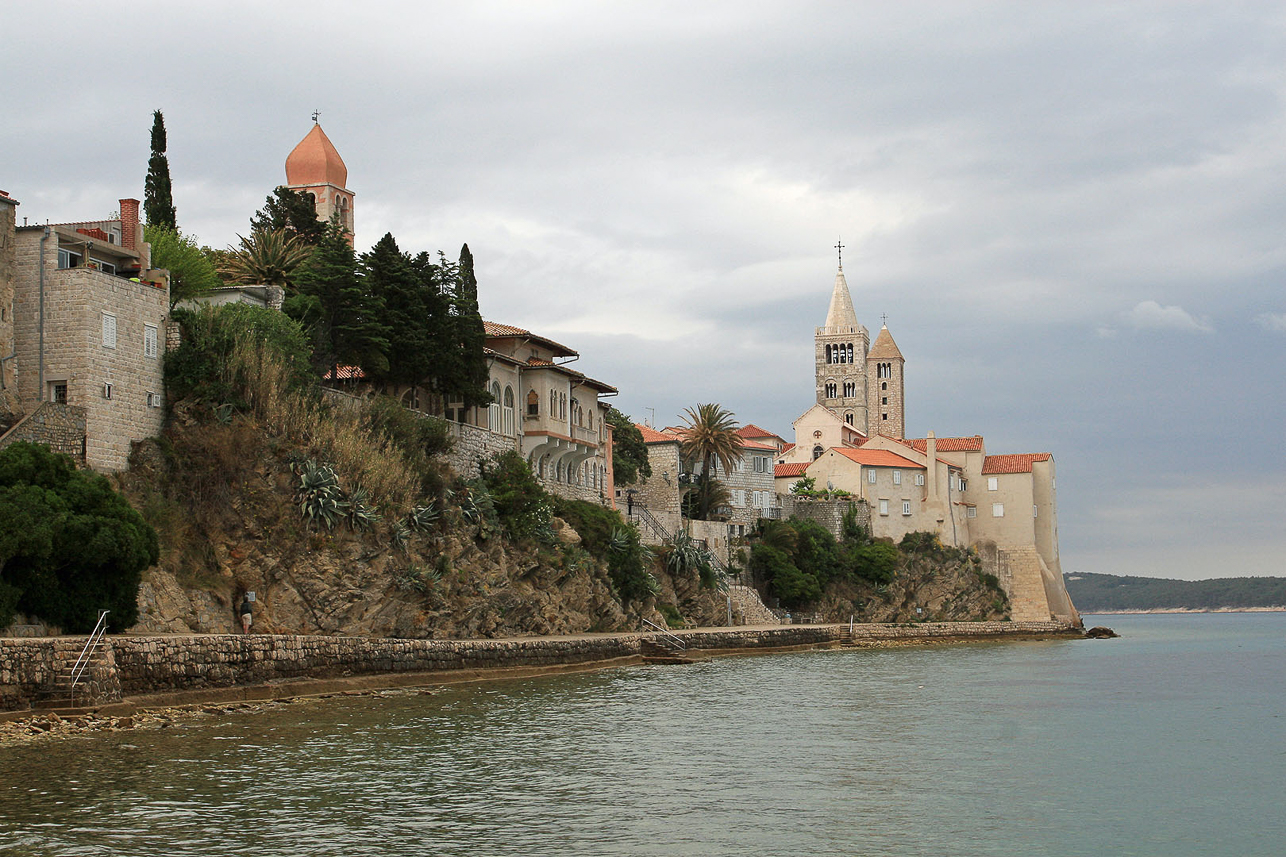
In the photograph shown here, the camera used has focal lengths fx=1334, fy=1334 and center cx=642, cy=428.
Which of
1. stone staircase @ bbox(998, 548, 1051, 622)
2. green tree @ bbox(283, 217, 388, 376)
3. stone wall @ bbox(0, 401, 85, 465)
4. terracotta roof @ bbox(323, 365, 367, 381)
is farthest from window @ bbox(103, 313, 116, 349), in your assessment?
stone staircase @ bbox(998, 548, 1051, 622)

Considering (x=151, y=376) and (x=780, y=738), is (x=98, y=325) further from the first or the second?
(x=780, y=738)

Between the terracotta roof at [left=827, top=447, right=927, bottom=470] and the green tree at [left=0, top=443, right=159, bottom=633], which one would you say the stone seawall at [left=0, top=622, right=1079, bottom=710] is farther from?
the terracotta roof at [left=827, top=447, right=927, bottom=470]

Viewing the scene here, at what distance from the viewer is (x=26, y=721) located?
25844mm

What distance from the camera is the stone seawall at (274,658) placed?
2701cm

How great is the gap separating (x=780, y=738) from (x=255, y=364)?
68.1ft

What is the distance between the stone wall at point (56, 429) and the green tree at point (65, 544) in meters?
2.09

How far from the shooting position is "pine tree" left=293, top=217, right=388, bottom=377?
4841 centimetres

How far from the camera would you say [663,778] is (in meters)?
24.3

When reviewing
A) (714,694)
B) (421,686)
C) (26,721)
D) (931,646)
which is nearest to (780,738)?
(714,694)

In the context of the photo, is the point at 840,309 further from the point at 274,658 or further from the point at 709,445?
the point at 274,658

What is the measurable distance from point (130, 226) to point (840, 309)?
11360 centimetres

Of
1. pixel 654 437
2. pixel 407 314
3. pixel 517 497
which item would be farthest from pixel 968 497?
pixel 407 314

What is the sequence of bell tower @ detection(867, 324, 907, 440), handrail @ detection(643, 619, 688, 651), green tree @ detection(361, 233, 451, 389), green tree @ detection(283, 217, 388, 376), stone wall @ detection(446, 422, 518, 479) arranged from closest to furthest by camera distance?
1. green tree @ detection(283, 217, 388, 376)
2. green tree @ detection(361, 233, 451, 389)
3. stone wall @ detection(446, 422, 518, 479)
4. handrail @ detection(643, 619, 688, 651)
5. bell tower @ detection(867, 324, 907, 440)

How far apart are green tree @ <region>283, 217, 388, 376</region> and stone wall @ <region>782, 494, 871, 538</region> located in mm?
41633
